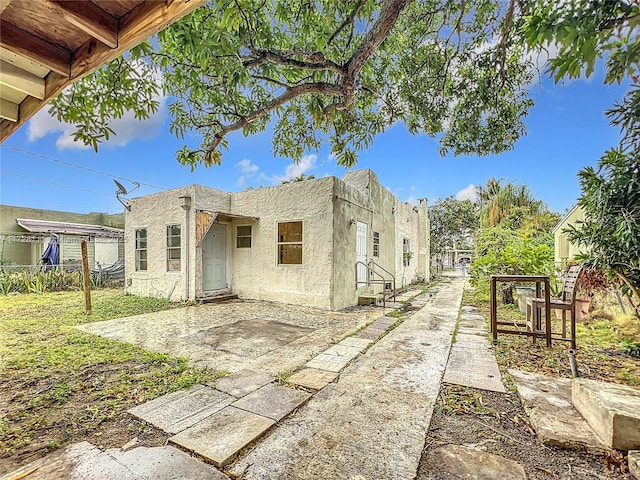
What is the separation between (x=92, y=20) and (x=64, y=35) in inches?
13.6

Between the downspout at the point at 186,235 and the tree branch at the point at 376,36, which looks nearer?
the tree branch at the point at 376,36

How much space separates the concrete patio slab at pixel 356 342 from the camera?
13.9 feet

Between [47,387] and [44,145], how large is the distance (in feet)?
51.9

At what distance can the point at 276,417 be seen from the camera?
2305mm

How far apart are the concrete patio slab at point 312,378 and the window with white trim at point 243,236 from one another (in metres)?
5.94

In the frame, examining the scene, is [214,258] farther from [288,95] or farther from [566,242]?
[566,242]

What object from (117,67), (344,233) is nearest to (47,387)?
(117,67)

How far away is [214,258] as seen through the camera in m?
8.84

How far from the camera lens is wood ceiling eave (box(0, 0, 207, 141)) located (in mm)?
1271

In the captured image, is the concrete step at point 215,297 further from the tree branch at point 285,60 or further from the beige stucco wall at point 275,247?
the tree branch at point 285,60

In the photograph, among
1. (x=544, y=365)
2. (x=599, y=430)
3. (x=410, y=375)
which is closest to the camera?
(x=599, y=430)

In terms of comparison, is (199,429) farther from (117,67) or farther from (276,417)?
(117,67)

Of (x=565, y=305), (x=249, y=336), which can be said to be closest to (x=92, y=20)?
(x=249, y=336)

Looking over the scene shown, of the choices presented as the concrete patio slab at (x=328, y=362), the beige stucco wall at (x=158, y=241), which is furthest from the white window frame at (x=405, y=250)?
the concrete patio slab at (x=328, y=362)
